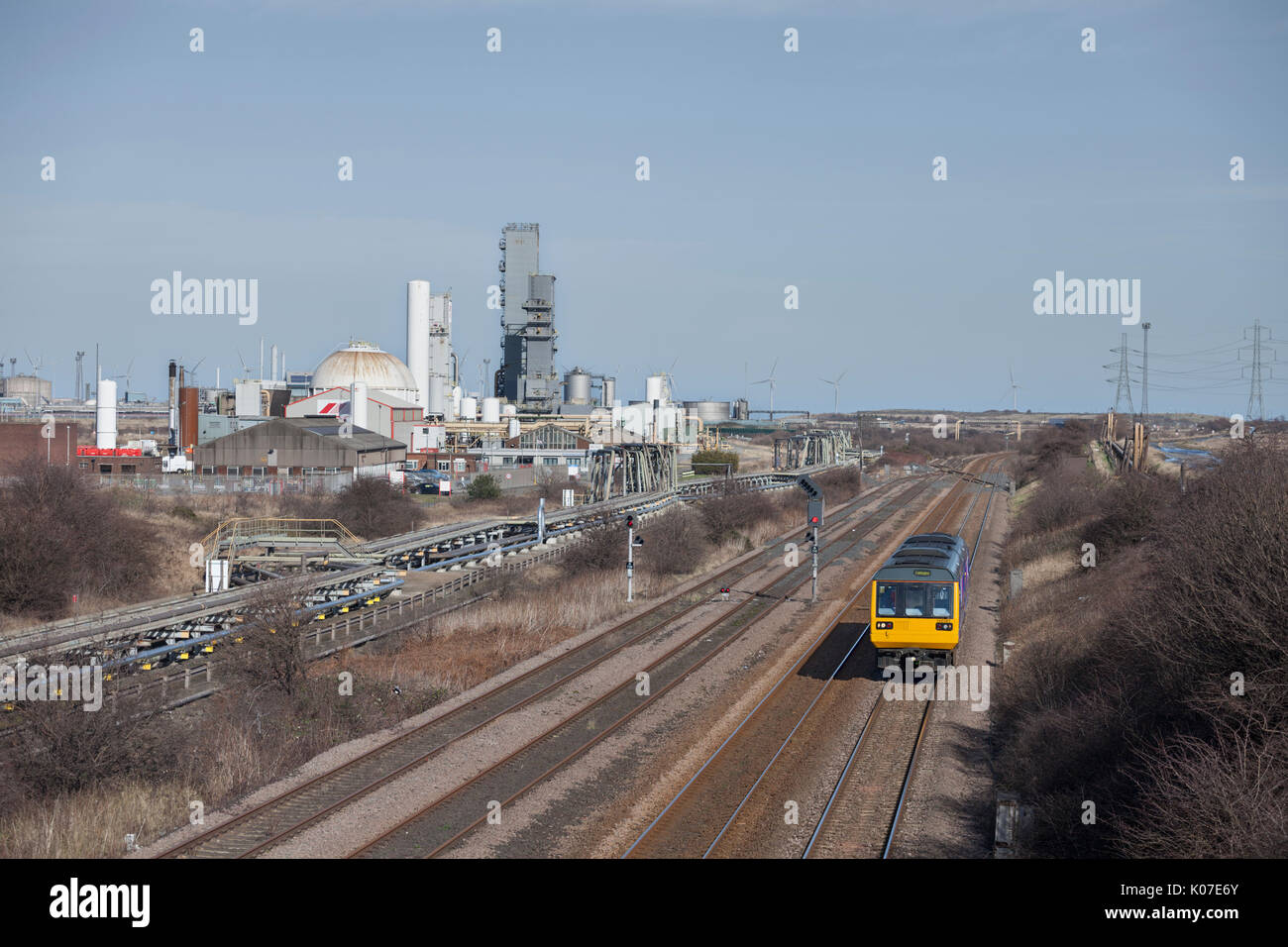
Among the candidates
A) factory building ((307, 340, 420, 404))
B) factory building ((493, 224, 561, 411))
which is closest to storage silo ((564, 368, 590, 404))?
factory building ((493, 224, 561, 411))

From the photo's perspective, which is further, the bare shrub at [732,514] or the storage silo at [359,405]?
the storage silo at [359,405]

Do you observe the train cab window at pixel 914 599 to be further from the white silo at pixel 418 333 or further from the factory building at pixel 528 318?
the factory building at pixel 528 318

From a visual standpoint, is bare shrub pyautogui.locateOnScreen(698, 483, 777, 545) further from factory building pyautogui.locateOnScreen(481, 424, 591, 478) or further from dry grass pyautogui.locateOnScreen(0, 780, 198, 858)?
dry grass pyautogui.locateOnScreen(0, 780, 198, 858)

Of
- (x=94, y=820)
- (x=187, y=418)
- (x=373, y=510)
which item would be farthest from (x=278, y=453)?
(x=94, y=820)

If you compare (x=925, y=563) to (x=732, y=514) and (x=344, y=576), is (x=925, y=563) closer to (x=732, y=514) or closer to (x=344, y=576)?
(x=344, y=576)

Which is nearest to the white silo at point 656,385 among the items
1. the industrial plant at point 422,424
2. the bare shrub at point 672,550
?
the industrial plant at point 422,424

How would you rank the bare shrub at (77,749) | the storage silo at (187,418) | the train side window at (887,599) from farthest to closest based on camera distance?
the storage silo at (187,418)
the train side window at (887,599)
the bare shrub at (77,749)
